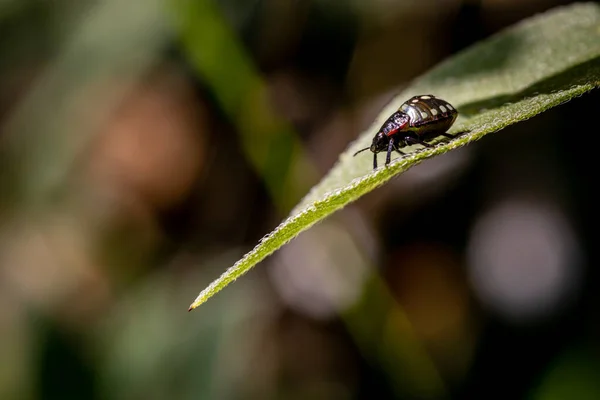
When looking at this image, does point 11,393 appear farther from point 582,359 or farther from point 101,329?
point 582,359

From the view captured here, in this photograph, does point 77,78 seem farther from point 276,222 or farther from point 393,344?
point 393,344

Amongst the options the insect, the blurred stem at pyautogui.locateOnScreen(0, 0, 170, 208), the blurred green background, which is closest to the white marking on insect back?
the insect

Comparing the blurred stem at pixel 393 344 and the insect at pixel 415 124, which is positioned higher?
the insect at pixel 415 124

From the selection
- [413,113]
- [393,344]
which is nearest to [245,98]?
[393,344]

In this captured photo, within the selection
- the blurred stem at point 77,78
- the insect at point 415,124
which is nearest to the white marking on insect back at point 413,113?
the insect at point 415,124

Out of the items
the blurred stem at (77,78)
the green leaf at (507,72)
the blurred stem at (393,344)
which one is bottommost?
the blurred stem at (393,344)

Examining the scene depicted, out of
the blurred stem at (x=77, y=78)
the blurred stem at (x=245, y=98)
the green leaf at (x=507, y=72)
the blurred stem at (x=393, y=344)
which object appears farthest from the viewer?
the blurred stem at (x=77, y=78)

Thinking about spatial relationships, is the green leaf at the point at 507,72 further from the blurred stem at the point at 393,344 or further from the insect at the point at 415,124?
the blurred stem at the point at 393,344

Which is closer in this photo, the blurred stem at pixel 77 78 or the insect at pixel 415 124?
the insect at pixel 415 124
